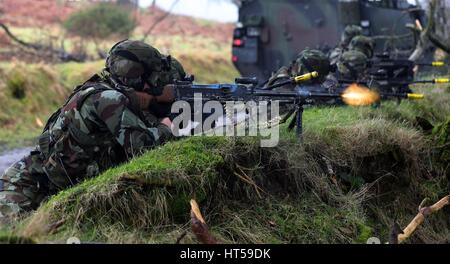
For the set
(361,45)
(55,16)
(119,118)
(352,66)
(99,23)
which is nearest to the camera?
(119,118)

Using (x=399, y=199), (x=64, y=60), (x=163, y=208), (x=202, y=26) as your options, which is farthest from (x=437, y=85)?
(x=202, y=26)

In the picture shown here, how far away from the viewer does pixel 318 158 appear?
Answer: 5062 mm

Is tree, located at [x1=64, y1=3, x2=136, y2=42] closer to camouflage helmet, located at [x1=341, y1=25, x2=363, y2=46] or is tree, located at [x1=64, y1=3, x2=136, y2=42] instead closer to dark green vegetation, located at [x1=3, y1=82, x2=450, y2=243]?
camouflage helmet, located at [x1=341, y1=25, x2=363, y2=46]

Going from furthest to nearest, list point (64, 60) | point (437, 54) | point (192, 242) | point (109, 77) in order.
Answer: point (64, 60) < point (437, 54) < point (109, 77) < point (192, 242)

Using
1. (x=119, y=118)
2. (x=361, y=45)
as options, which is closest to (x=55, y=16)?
(x=361, y=45)

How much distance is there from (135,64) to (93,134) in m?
0.65

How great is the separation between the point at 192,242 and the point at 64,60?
16099 millimetres

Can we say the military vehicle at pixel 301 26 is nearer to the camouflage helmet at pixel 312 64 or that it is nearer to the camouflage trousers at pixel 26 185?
the camouflage helmet at pixel 312 64

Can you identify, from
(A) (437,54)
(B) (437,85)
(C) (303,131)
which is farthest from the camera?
(A) (437,54)

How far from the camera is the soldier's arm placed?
4.41 meters

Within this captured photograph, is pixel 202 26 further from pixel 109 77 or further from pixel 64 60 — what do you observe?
pixel 109 77

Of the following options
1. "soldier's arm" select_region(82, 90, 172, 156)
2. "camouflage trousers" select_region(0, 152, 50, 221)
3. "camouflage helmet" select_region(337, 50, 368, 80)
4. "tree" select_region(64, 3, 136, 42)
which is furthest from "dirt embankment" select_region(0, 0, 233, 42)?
"soldier's arm" select_region(82, 90, 172, 156)

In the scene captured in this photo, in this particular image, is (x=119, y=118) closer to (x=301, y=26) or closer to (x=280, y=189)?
(x=280, y=189)

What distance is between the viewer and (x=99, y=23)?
21.4 metres
